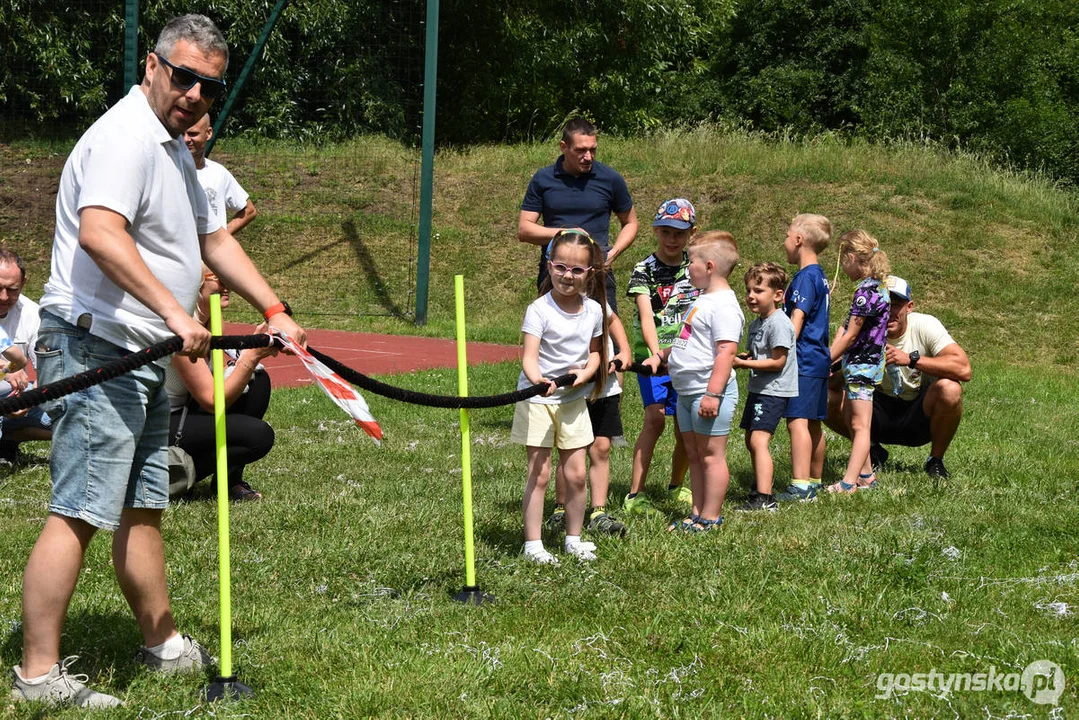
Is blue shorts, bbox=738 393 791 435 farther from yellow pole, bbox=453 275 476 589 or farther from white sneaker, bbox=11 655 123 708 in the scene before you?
white sneaker, bbox=11 655 123 708

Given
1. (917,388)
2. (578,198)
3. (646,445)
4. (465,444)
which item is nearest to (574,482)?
(465,444)

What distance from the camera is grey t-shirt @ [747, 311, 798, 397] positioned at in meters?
6.63

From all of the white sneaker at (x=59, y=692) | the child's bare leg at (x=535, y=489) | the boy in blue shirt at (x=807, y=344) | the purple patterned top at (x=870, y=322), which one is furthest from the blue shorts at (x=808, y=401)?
the white sneaker at (x=59, y=692)

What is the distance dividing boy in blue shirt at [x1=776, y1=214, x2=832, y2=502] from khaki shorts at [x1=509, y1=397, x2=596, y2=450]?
6.49 feet

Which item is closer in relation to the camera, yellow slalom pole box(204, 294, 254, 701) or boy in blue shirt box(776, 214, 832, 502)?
yellow slalom pole box(204, 294, 254, 701)

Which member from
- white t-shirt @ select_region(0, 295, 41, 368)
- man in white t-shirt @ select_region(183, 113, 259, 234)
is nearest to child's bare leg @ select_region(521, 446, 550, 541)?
man in white t-shirt @ select_region(183, 113, 259, 234)

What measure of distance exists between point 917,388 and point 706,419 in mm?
2523

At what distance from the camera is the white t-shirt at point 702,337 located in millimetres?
5852

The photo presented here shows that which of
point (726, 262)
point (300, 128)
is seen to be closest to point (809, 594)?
point (726, 262)

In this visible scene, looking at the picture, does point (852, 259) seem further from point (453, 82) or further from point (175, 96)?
point (453, 82)

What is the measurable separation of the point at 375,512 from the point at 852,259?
331 centimetres

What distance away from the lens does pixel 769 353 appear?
21.9 feet

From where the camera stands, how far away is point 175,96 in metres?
3.55

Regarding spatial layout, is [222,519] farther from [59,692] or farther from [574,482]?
[574,482]
